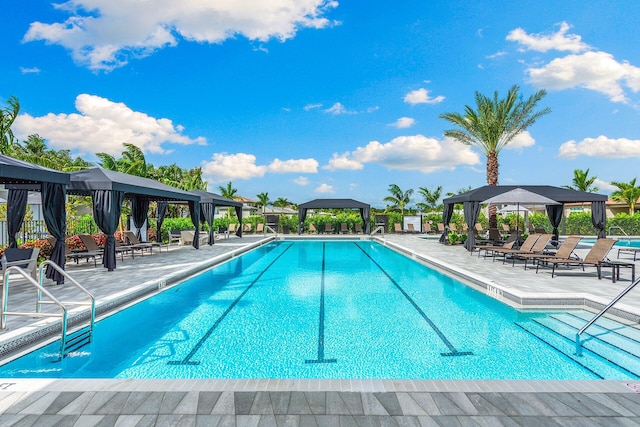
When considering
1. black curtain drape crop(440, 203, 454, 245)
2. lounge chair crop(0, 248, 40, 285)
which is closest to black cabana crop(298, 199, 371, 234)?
black curtain drape crop(440, 203, 454, 245)

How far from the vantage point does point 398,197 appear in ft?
122

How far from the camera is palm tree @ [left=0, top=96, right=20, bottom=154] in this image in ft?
39.1

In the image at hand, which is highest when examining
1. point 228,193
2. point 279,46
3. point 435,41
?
point 279,46

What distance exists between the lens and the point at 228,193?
47875 millimetres

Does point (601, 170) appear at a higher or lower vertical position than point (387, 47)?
lower

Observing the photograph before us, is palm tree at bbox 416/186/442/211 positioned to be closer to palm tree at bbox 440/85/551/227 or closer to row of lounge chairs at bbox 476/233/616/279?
palm tree at bbox 440/85/551/227

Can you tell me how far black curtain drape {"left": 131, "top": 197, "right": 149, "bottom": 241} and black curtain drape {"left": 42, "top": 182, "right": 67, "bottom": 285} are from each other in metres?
7.28

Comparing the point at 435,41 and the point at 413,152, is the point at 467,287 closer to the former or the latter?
the point at 435,41

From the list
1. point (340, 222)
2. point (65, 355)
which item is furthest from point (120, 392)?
point (340, 222)

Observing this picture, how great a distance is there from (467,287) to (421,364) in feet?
14.3

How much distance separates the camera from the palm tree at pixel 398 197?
36844 mm

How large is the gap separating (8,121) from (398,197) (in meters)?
30.9

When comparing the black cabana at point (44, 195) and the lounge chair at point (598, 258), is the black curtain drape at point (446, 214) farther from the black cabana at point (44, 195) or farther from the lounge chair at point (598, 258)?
the black cabana at point (44, 195)

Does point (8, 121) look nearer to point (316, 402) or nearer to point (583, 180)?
point (316, 402)
